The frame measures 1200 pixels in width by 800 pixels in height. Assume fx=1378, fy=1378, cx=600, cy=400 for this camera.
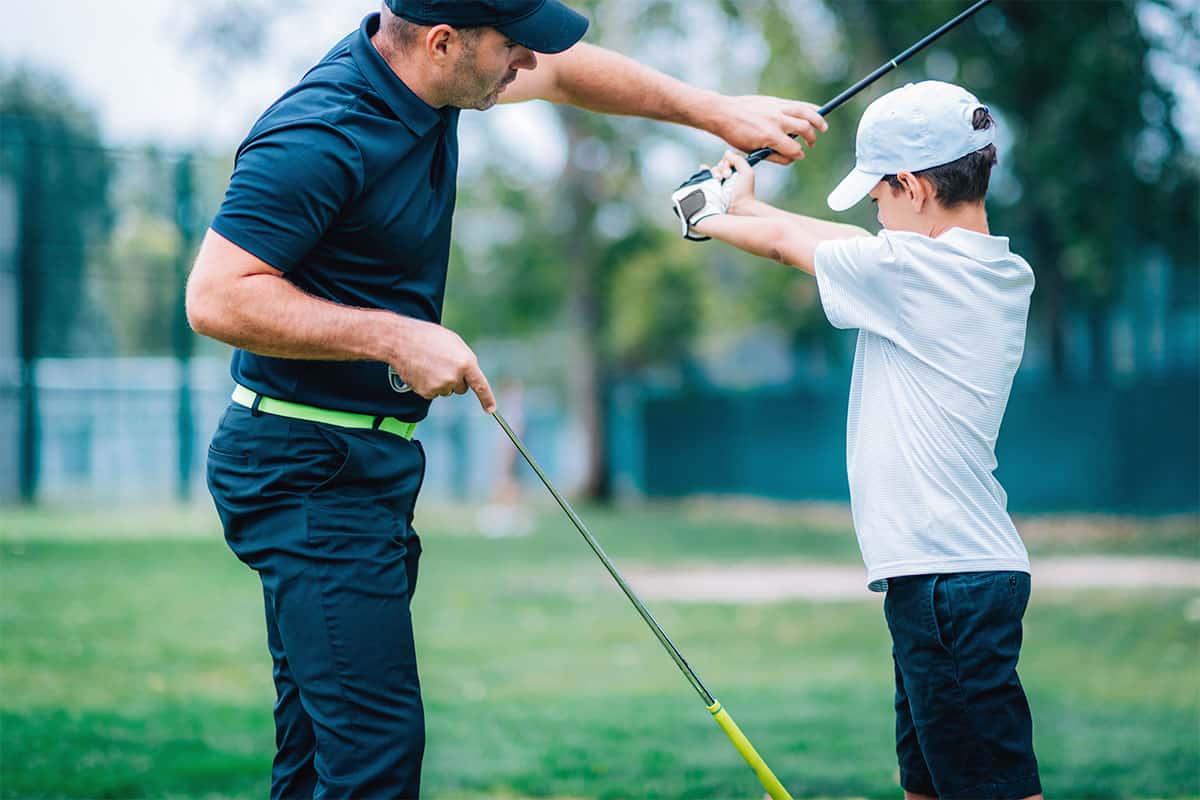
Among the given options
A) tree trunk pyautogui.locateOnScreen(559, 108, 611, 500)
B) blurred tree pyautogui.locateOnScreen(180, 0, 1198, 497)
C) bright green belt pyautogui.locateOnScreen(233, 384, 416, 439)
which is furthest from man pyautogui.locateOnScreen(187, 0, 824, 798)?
tree trunk pyautogui.locateOnScreen(559, 108, 611, 500)

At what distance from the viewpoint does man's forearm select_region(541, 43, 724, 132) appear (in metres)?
3.63

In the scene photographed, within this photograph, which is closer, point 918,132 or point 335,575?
point 335,575

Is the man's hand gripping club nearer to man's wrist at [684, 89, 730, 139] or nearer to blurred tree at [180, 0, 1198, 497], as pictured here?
man's wrist at [684, 89, 730, 139]

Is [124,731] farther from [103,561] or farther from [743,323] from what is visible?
[743,323]

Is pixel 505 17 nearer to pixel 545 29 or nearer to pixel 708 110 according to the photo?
pixel 545 29

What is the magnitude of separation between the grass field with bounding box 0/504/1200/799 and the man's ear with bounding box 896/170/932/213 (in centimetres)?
259

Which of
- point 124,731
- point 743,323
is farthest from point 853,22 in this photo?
point 124,731

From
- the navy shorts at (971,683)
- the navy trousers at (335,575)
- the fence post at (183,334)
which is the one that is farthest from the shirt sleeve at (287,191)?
the fence post at (183,334)

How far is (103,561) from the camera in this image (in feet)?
42.4

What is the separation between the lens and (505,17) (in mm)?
2834

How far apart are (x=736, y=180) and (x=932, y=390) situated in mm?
760

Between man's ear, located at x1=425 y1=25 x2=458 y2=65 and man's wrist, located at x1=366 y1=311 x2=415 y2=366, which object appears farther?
man's ear, located at x1=425 y1=25 x2=458 y2=65

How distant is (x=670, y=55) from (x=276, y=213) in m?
21.4

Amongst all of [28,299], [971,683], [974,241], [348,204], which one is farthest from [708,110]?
[28,299]
